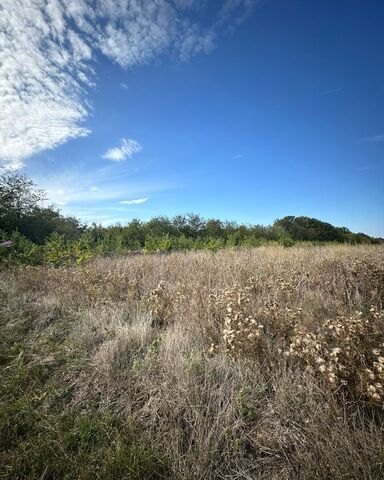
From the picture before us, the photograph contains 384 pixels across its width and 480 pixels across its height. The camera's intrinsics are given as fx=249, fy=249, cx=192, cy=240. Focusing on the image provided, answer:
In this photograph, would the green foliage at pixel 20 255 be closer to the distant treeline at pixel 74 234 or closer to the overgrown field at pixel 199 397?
the distant treeline at pixel 74 234

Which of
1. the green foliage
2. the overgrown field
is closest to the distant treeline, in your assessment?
the green foliage

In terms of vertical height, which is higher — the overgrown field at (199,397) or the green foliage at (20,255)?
the green foliage at (20,255)

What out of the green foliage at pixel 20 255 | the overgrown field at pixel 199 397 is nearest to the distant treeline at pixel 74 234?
the green foliage at pixel 20 255

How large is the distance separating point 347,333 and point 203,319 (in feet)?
5.97

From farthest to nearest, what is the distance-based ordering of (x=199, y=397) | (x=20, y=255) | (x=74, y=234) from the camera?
(x=74, y=234) → (x=20, y=255) → (x=199, y=397)

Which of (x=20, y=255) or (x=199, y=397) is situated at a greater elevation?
(x=20, y=255)

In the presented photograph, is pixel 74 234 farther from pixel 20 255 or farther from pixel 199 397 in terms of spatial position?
pixel 199 397

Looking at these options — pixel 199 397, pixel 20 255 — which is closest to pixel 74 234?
pixel 20 255

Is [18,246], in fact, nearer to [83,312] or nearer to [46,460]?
[83,312]

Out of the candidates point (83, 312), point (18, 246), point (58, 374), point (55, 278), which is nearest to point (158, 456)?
point (58, 374)

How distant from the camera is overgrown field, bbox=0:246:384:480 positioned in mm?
1680

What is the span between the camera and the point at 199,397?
220 cm

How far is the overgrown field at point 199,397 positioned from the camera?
1.68 m

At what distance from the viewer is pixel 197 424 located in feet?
6.44
